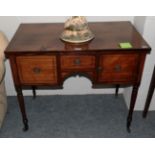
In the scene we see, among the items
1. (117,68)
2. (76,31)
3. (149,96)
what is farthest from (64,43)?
(149,96)

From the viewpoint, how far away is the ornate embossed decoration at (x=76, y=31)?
140 centimetres

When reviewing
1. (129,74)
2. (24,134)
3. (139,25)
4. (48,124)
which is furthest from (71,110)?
(139,25)

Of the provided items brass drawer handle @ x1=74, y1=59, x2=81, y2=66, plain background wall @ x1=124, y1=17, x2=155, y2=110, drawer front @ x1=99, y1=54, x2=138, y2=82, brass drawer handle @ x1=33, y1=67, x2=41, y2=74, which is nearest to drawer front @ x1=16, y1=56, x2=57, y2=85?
brass drawer handle @ x1=33, y1=67, x2=41, y2=74

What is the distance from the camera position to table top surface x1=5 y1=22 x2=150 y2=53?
4.43 feet

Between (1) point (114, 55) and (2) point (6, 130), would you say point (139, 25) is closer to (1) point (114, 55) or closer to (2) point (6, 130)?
(1) point (114, 55)

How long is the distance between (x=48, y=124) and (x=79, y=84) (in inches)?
19.7

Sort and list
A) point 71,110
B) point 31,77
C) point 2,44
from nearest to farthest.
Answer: point 31,77
point 2,44
point 71,110

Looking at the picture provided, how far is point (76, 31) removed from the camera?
1416 millimetres

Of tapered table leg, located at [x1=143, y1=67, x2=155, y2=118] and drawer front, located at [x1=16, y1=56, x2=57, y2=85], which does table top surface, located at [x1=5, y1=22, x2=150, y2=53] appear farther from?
tapered table leg, located at [x1=143, y1=67, x2=155, y2=118]

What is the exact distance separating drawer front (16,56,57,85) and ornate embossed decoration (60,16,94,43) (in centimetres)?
18

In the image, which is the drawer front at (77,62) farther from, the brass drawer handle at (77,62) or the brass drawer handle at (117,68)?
the brass drawer handle at (117,68)

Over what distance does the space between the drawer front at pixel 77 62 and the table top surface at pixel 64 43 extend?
6cm

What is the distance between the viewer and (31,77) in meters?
1.45

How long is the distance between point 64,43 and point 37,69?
25cm
